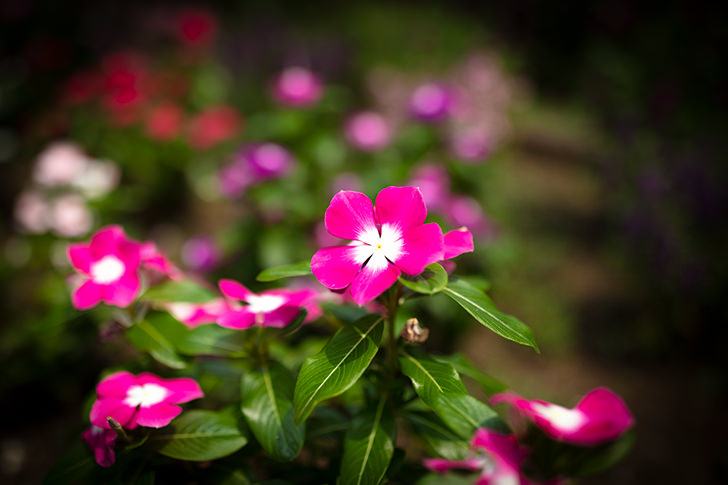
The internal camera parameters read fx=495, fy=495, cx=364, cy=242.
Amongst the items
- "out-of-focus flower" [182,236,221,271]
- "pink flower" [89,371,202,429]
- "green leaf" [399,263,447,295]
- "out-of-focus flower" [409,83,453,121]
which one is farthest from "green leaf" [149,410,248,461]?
"out-of-focus flower" [409,83,453,121]

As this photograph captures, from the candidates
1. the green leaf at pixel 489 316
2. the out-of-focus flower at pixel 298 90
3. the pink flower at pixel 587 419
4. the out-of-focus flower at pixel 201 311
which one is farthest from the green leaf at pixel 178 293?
the out-of-focus flower at pixel 298 90

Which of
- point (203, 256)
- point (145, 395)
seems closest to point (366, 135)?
point (203, 256)

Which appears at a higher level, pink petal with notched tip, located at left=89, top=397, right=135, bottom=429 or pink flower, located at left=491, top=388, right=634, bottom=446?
pink flower, located at left=491, top=388, right=634, bottom=446

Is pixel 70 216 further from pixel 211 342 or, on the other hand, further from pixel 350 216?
pixel 350 216

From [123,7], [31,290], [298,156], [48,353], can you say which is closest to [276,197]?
[298,156]

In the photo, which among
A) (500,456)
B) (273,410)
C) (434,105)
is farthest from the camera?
(434,105)

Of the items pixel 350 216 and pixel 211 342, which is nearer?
pixel 350 216

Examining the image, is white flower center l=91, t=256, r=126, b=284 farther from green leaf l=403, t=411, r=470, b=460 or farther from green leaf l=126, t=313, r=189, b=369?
green leaf l=403, t=411, r=470, b=460
